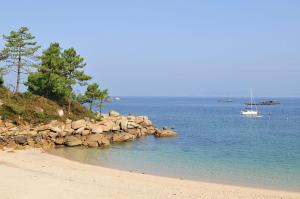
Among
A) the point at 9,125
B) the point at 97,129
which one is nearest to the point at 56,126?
the point at 9,125

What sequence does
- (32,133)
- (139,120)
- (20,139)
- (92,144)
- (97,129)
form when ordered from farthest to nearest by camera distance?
(139,120)
(97,129)
(92,144)
(32,133)
(20,139)

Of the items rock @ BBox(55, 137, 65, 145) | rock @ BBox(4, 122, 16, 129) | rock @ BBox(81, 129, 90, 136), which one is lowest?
rock @ BBox(55, 137, 65, 145)

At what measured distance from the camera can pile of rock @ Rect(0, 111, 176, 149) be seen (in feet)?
133

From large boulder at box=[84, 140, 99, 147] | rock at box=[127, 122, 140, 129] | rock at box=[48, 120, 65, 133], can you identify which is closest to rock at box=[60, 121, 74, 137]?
rock at box=[48, 120, 65, 133]

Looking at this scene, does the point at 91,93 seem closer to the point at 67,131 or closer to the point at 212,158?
the point at 67,131

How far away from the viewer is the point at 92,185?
23875mm

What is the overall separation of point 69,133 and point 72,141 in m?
1.67

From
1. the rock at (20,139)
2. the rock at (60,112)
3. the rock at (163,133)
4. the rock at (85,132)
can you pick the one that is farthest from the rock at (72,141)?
the rock at (163,133)

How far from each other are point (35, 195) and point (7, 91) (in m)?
31.0

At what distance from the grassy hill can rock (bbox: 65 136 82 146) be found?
134 inches

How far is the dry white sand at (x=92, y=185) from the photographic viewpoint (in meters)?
21.1

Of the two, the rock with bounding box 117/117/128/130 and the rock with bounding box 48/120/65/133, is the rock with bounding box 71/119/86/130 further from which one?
the rock with bounding box 117/117/128/130

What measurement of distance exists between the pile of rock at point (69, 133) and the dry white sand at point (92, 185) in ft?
28.9

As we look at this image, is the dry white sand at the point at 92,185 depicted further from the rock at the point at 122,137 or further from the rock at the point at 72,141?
the rock at the point at 122,137
